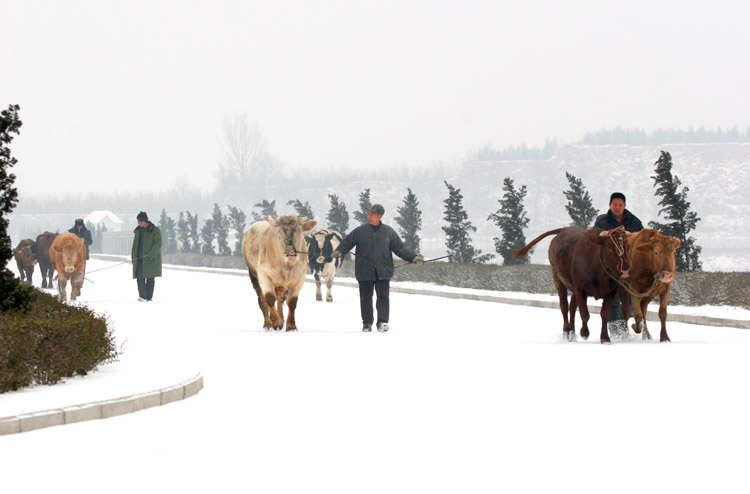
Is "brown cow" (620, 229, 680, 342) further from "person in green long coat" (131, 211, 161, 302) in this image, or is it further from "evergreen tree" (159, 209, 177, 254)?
"evergreen tree" (159, 209, 177, 254)

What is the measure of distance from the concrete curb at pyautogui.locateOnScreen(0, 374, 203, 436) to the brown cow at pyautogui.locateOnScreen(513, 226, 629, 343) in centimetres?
663

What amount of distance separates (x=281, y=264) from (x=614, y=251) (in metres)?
→ 5.23

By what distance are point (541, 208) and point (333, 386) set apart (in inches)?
6549

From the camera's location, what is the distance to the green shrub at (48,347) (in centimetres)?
904

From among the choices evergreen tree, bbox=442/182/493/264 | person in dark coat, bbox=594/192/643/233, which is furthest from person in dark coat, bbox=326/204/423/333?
evergreen tree, bbox=442/182/493/264

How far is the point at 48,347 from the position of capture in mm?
9430

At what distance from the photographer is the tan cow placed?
16.3 metres

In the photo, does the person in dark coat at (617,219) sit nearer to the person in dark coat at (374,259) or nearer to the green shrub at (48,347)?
the person in dark coat at (374,259)

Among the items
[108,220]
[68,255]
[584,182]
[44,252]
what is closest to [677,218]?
[68,255]

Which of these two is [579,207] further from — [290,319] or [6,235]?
[6,235]

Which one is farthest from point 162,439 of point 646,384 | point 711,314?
point 711,314

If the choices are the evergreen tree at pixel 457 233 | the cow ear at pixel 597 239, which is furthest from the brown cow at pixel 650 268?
the evergreen tree at pixel 457 233

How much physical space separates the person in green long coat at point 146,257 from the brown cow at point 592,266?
40.1ft

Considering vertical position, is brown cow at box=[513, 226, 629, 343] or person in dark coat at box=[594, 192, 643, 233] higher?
person in dark coat at box=[594, 192, 643, 233]
